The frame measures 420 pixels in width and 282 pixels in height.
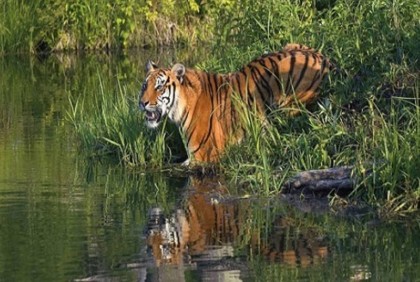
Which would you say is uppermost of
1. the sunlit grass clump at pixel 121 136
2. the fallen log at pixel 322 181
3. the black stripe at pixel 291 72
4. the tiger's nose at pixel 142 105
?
the black stripe at pixel 291 72

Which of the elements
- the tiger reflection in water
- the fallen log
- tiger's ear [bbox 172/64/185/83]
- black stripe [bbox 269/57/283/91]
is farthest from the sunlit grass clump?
the fallen log

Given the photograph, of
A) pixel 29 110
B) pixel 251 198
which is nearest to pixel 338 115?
pixel 251 198

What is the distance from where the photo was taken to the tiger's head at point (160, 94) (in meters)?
12.7

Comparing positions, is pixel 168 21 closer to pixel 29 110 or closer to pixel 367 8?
pixel 29 110

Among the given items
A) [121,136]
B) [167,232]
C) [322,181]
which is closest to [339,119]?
[322,181]

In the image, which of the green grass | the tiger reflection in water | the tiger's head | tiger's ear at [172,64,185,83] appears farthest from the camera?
tiger's ear at [172,64,185,83]

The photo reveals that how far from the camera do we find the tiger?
12.7 m

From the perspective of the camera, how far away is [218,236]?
9.81 metres

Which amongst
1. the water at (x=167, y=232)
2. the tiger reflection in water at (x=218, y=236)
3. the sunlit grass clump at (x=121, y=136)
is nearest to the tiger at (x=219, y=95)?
the sunlit grass clump at (x=121, y=136)

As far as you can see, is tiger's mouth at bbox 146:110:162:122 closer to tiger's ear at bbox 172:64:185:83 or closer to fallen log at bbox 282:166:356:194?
tiger's ear at bbox 172:64:185:83

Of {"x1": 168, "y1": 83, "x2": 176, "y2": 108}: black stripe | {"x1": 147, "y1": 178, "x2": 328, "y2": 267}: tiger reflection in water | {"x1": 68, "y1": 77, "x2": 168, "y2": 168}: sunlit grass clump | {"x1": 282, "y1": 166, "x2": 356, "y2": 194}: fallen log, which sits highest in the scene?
{"x1": 168, "y1": 83, "x2": 176, "y2": 108}: black stripe

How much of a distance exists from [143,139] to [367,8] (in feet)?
9.49

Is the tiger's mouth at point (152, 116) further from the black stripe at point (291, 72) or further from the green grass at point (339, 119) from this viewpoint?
the black stripe at point (291, 72)

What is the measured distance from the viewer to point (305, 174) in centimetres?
1121
